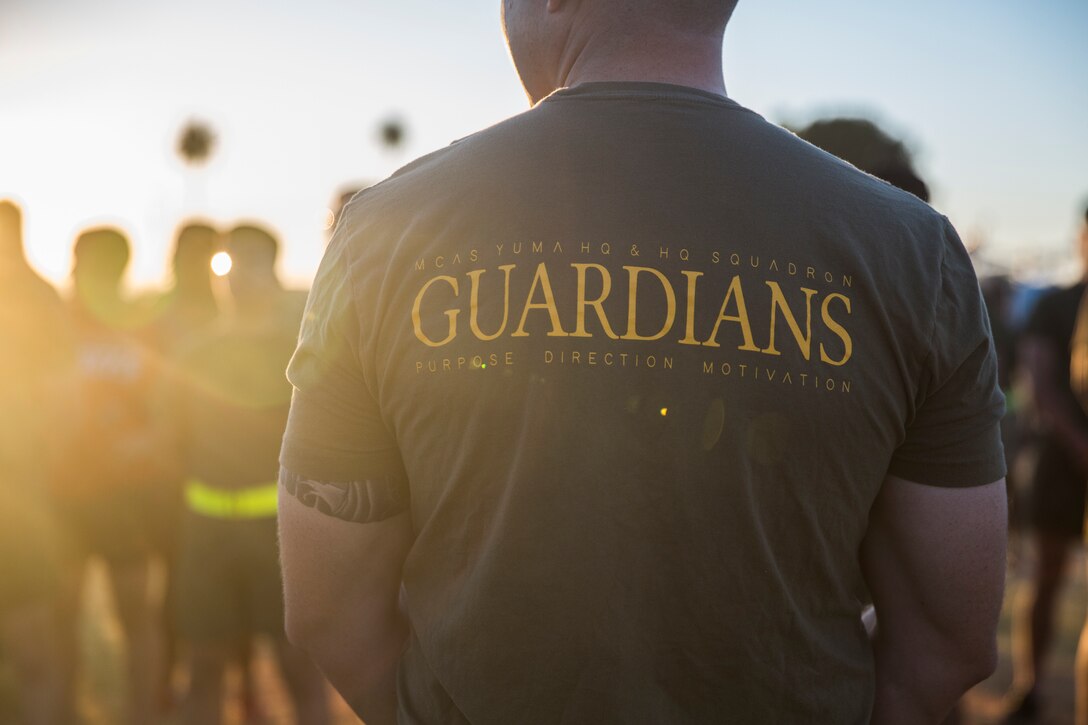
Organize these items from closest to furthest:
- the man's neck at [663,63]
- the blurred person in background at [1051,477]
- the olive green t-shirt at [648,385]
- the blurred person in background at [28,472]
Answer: the olive green t-shirt at [648,385], the man's neck at [663,63], the blurred person in background at [28,472], the blurred person in background at [1051,477]

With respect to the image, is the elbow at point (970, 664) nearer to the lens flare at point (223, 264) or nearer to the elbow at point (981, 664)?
the elbow at point (981, 664)

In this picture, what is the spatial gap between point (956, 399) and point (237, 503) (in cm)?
327

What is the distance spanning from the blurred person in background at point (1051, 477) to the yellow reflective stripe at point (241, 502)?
417cm

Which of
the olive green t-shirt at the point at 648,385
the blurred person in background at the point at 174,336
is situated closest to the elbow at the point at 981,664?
the olive green t-shirt at the point at 648,385

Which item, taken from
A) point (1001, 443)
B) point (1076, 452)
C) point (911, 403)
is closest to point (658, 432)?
point (911, 403)

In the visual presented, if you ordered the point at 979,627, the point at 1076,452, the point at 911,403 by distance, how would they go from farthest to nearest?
the point at 1076,452 → the point at 979,627 → the point at 911,403

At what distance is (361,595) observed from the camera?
1.50 meters

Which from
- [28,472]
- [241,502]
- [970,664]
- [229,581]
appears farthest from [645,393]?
[28,472]

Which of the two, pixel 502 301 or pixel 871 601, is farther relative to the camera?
pixel 871 601

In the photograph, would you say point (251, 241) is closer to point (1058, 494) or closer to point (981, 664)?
point (981, 664)

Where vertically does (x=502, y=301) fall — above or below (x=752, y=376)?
above

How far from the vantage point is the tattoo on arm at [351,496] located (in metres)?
1.40

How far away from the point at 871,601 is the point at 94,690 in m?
5.22

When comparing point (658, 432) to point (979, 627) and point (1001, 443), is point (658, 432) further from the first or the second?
point (979, 627)
